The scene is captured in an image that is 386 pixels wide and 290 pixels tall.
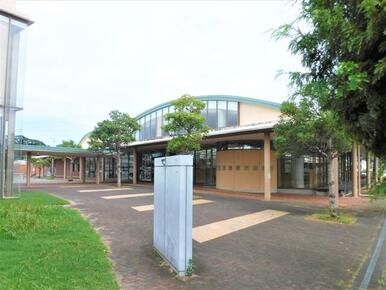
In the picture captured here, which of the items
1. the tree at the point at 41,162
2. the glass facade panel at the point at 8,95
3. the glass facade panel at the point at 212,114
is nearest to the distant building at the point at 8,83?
the glass facade panel at the point at 8,95

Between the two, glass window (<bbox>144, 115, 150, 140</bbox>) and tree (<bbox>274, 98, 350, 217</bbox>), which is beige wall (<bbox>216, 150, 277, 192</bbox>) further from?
glass window (<bbox>144, 115, 150, 140</bbox>)

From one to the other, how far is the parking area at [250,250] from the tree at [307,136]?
2.46 metres

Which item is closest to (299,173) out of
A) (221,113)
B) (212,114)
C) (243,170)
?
(243,170)

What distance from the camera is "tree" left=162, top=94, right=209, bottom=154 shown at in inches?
866

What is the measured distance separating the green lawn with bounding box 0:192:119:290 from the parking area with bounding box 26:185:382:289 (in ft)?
1.29

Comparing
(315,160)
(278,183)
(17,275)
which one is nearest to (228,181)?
(278,183)

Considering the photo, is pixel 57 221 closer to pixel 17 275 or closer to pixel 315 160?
pixel 17 275

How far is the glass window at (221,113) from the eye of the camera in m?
31.3

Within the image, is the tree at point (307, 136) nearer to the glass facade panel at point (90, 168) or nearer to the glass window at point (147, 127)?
the glass window at point (147, 127)

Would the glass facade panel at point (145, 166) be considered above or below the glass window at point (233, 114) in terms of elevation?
below

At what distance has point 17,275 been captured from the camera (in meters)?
5.74

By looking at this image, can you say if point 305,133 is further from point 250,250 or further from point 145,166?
point 145,166

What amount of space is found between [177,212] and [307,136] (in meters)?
8.47

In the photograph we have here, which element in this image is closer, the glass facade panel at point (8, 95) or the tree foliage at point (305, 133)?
the tree foliage at point (305, 133)
